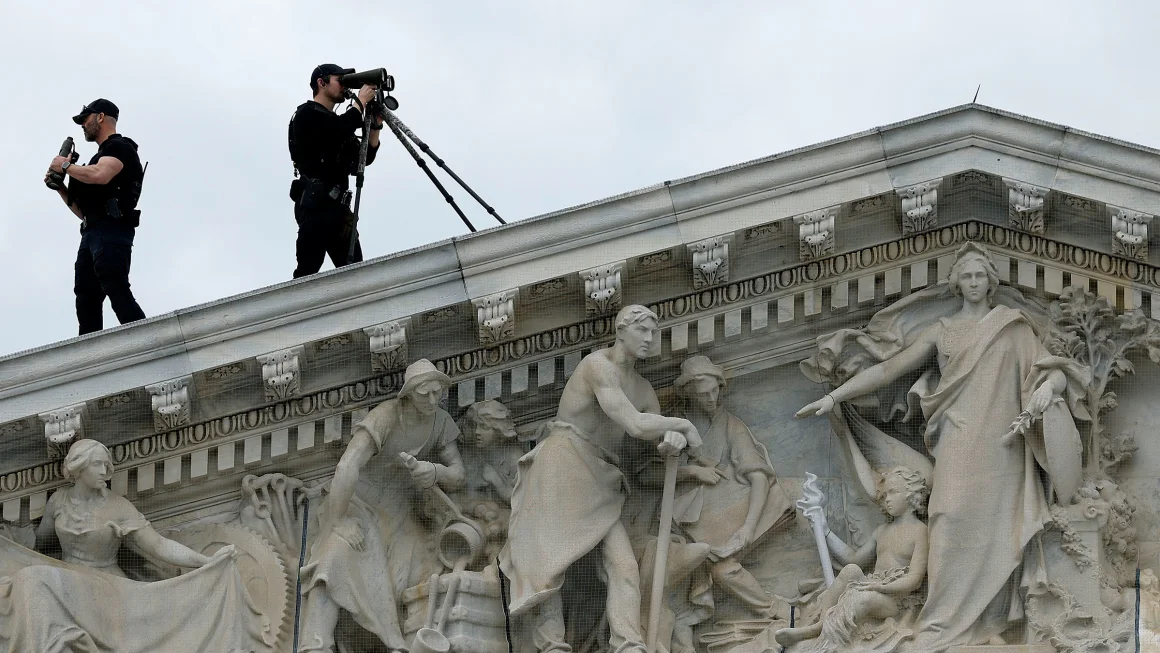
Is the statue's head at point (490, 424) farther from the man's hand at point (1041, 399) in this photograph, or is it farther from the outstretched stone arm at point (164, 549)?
the man's hand at point (1041, 399)

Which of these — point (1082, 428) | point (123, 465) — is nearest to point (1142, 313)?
point (1082, 428)

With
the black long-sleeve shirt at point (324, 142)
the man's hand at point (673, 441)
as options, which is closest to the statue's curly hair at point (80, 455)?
the black long-sleeve shirt at point (324, 142)

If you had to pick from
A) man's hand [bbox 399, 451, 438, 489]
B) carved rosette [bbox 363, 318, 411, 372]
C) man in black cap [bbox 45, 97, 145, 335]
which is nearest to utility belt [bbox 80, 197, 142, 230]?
man in black cap [bbox 45, 97, 145, 335]

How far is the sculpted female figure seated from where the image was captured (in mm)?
15891

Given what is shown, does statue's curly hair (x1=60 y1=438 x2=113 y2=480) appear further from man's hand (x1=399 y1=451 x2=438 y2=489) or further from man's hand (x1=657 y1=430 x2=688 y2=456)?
man's hand (x1=657 y1=430 x2=688 y2=456)

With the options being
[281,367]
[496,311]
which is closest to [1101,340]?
[496,311]

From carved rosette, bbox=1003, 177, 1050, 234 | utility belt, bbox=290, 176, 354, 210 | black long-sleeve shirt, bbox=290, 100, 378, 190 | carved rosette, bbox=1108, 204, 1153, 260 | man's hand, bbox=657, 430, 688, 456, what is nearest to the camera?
man's hand, bbox=657, 430, 688, 456

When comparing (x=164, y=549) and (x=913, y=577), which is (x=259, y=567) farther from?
(x=913, y=577)

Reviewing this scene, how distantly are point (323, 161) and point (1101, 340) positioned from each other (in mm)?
4634

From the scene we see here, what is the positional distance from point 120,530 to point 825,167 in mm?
4098

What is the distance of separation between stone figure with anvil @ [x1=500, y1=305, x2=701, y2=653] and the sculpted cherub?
2.90 ft

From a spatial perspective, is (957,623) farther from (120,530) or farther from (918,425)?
(120,530)

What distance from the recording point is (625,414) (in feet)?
52.2

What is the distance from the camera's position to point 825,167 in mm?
16344
